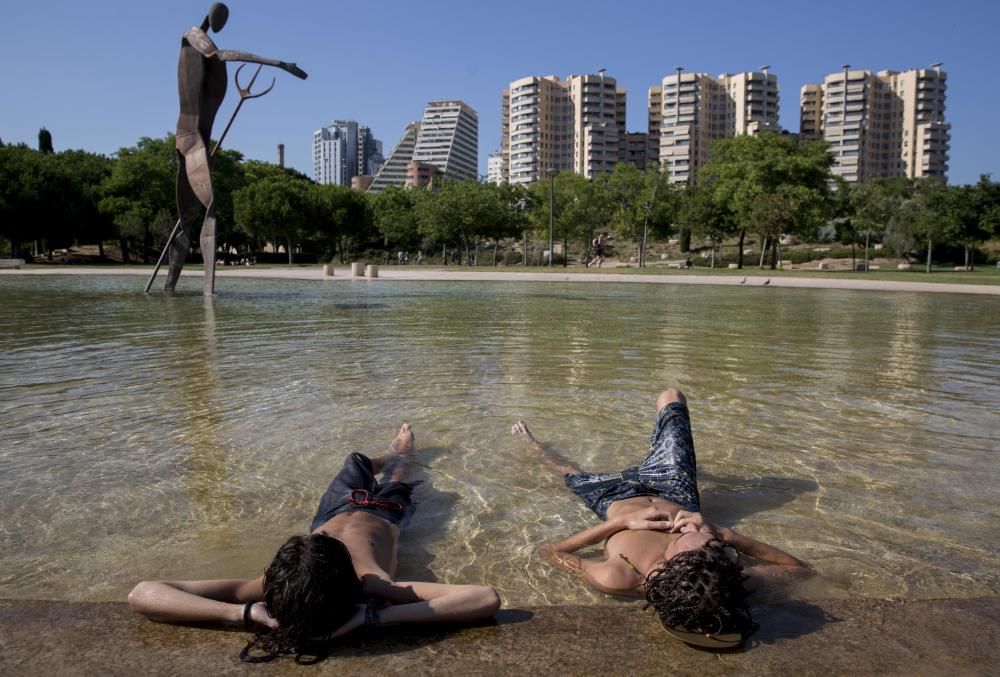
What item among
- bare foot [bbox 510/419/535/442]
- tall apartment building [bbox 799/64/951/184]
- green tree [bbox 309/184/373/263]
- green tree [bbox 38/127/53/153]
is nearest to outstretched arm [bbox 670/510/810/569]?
bare foot [bbox 510/419/535/442]

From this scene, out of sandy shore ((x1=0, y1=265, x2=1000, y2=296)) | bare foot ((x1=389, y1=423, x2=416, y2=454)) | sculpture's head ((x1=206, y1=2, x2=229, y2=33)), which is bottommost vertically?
bare foot ((x1=389, y1=423, x2=416, y2=454))

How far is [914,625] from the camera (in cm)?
312

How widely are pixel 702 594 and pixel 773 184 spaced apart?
181ft

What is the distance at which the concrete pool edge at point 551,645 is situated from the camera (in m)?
2.80

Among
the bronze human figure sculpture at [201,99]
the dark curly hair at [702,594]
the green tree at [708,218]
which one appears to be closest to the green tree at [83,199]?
the bronze human figure sculpture at [201,99]

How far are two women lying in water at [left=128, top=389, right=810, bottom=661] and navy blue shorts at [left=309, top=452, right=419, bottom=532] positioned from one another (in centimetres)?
3

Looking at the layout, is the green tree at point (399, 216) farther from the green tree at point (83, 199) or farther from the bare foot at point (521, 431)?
the bare foot at point (521, 431)

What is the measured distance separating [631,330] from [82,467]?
10655mm

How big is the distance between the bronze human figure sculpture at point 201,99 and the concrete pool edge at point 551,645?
16.2 m

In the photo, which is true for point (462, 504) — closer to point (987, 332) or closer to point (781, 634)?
point (781, 634)

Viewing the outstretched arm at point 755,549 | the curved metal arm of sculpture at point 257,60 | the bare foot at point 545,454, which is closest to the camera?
the outstretched arm at point 755,549

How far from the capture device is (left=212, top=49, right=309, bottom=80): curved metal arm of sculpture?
17.2m

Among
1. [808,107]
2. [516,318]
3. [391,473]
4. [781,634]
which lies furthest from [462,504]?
[808,107]

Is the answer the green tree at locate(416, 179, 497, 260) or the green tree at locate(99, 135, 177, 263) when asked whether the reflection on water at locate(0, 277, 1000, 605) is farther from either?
the green tree at locate(416, 179, 497, 260)
